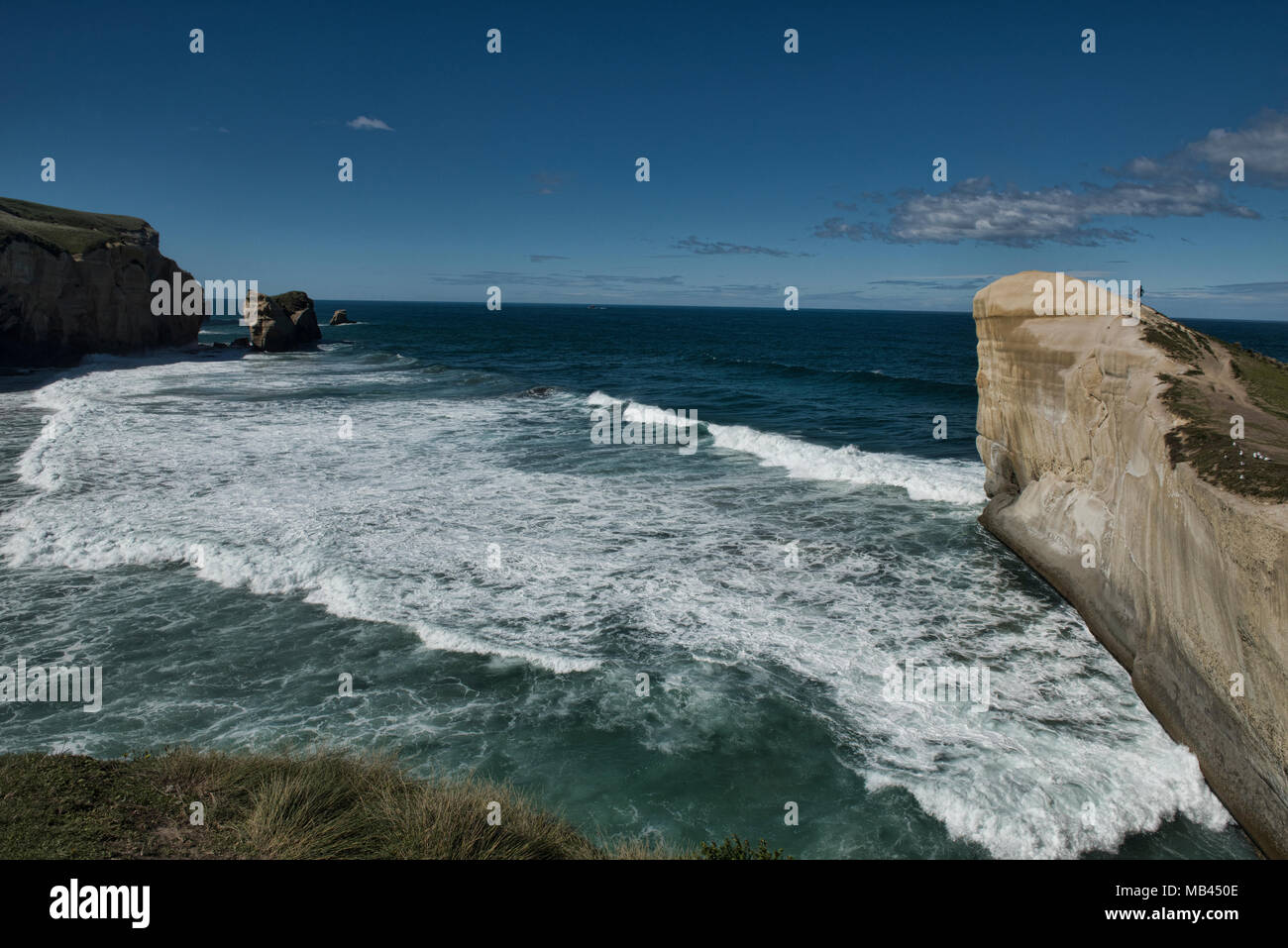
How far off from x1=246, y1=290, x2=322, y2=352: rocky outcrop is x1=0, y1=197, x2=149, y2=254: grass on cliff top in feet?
31.5

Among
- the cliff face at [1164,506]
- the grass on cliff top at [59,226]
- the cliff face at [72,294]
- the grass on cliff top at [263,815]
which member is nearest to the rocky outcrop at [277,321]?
the cliff face at [72,294]

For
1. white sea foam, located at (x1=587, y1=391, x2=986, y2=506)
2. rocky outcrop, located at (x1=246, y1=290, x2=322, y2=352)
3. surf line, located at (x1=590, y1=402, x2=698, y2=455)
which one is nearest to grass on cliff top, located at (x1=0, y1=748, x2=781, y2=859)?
white sea foam, located at (x1=587, y1=391, x2=986, y2=506)

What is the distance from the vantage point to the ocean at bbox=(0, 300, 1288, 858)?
7570 millimetres

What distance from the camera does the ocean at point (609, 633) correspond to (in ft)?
24.8

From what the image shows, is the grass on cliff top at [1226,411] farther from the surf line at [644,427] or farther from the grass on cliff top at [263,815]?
the surf line at [644,427]

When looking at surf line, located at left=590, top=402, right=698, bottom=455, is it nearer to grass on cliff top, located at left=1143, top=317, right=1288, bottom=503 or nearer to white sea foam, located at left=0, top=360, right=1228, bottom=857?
white sea foam, located at left=0, top=360, right=1228, bottom=857

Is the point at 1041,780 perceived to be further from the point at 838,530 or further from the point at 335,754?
the point at 838,530

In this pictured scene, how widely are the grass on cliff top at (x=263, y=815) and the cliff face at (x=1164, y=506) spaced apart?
5.13 metres

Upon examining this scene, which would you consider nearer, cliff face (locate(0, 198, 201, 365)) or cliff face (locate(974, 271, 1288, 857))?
cliff face (locate(974, 271, 1288, 857))

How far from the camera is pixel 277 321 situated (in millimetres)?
56156

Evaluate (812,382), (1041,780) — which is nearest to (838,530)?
(1041,780)

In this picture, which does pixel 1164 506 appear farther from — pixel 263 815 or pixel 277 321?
pixel 277 321

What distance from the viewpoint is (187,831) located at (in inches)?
215
